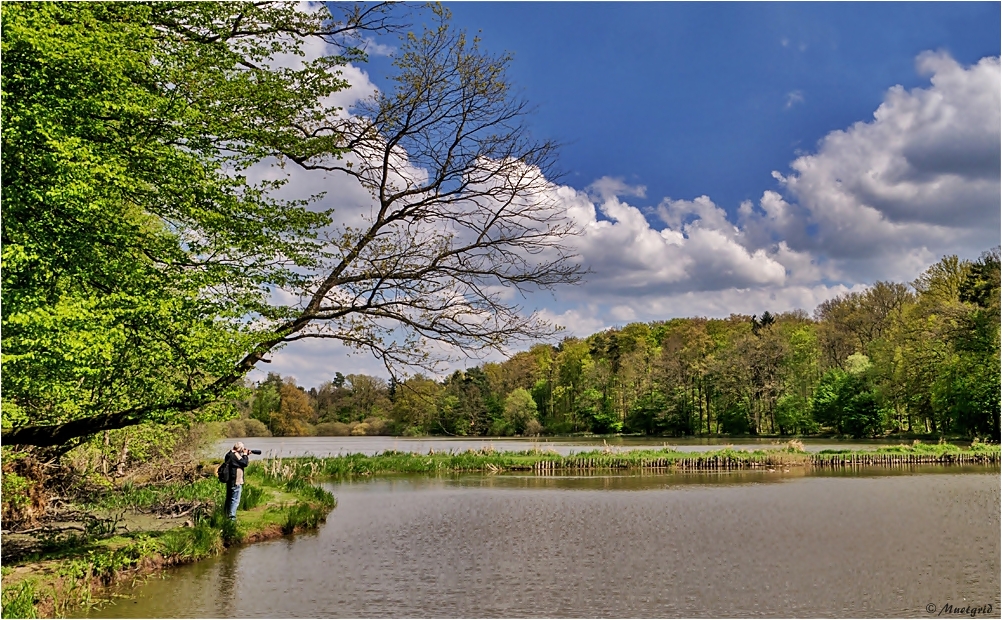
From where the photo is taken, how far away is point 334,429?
8119 centimetres

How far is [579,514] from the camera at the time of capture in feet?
55.8

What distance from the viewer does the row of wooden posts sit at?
101 ft

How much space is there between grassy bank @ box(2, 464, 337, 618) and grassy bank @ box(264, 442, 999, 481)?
12533 mm

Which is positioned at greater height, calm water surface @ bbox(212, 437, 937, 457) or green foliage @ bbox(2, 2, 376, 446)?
green foliage @ bbox(2, 2, 376, 446)

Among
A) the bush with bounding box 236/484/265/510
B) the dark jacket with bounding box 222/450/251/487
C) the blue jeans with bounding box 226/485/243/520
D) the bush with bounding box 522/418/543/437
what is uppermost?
the dark jacket with bounding box 222/450/251/487

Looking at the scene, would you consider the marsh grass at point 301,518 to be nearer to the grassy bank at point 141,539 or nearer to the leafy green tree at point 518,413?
the grassy bank at point 141,539

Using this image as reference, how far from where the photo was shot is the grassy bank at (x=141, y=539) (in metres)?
8.58

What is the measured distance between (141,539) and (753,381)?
201 feet

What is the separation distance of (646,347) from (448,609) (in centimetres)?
7710

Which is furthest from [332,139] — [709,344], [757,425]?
[709,344]

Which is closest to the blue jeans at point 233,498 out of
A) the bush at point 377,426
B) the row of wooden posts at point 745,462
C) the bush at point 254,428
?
the row of wooden posts at point 745,462

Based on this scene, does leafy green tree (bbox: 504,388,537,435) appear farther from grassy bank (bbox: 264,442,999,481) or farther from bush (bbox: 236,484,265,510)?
bush (bbox: 236,484,265,510)

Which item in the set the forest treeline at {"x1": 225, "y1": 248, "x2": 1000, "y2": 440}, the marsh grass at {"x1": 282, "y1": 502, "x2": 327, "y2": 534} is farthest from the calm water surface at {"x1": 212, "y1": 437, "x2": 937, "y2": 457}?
the marsh grass at {"x1": 282, "y1": 502, "x2": 327, "y2": 534}

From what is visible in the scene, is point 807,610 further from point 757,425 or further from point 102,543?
point 757,425
